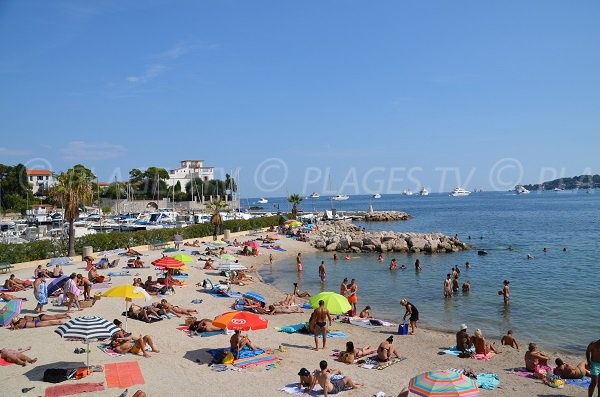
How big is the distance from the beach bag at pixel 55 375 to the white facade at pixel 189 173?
102 metres

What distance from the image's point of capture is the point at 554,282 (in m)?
28.8

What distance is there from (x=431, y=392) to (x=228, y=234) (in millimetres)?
37327

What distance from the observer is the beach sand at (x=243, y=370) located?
11.2 meters

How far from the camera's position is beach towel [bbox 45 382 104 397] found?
33.5 feet

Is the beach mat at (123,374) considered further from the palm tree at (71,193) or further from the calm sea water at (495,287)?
the palm tree at (71,193)

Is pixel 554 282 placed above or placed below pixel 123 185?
below

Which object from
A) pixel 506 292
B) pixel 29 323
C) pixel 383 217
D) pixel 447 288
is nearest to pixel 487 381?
pixel 506 292

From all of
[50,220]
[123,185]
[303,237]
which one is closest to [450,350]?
[303,237]

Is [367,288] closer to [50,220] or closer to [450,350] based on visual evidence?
[450,350]

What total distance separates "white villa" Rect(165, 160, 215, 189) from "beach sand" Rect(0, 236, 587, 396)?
97167 millimetres

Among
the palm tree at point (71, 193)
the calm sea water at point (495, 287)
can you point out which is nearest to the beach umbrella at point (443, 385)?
the calm sea water at point (495, 287)

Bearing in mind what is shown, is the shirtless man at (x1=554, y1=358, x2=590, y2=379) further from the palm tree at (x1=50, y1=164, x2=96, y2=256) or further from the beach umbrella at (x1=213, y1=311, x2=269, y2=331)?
the palm tree at (x1=50, y1=164, x2=96, y2=256)

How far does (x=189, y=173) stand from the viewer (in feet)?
408

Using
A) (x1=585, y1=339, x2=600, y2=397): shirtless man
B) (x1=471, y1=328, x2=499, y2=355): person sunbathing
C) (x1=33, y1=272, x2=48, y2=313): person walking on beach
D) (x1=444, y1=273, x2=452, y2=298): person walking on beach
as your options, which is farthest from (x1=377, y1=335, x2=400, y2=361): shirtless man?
(x1=33, y1=272, x2=48, y2=313): person walking on beach
